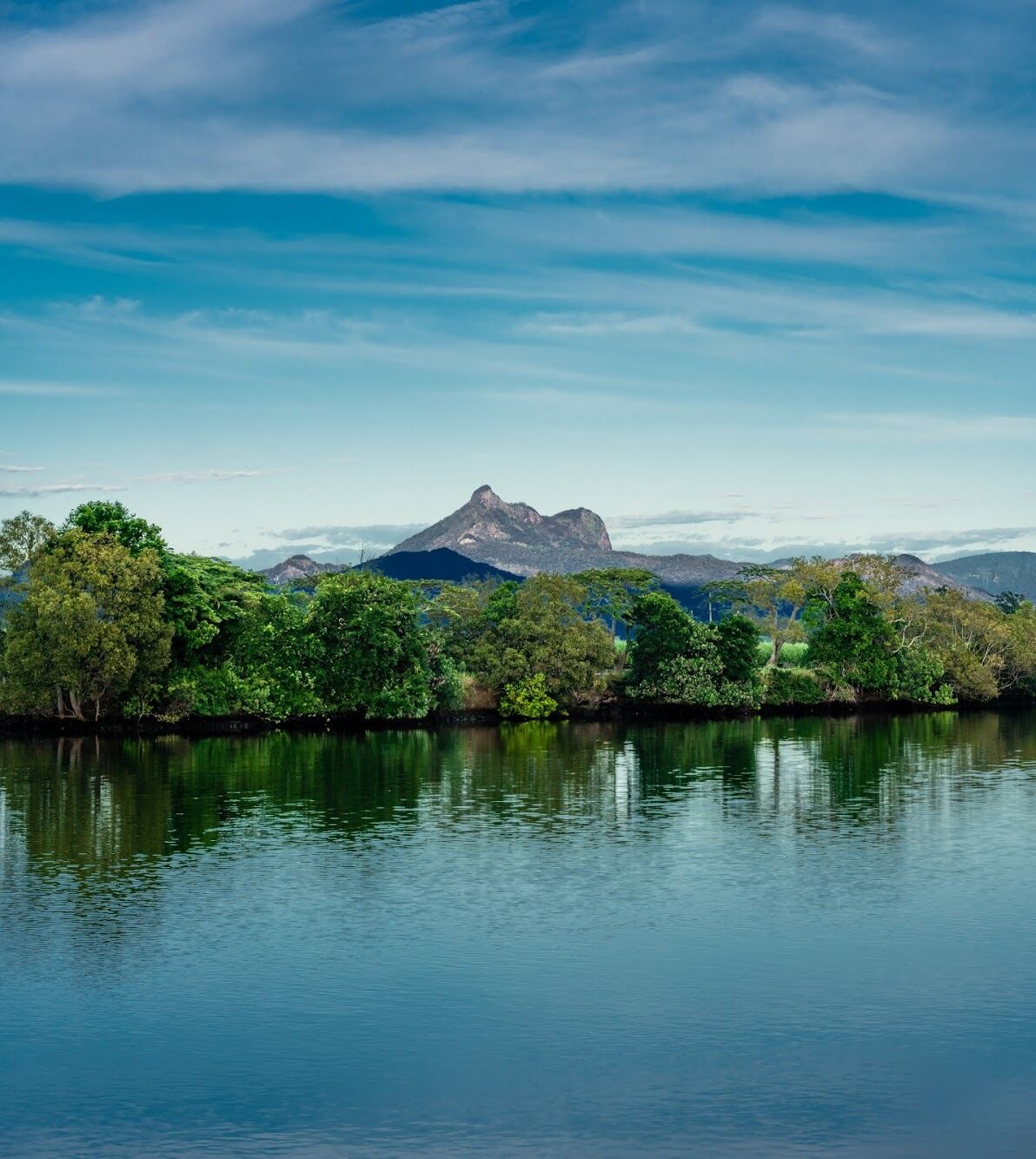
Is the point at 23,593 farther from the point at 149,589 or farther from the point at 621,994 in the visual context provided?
the point at 621,994

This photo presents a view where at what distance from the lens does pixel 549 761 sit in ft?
170

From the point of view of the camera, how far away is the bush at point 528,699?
77000 millimetres

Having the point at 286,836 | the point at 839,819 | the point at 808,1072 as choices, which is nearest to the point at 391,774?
the point at 286,836

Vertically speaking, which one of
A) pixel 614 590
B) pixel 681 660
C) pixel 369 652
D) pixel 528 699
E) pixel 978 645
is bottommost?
pixel 528 699

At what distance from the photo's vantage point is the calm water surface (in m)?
14.5

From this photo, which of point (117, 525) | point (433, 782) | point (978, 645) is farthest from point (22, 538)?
point (978, 645)

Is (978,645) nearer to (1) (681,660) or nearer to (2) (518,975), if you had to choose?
(1) (681,660)

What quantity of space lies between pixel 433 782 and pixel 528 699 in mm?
32864

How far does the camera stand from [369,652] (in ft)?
230

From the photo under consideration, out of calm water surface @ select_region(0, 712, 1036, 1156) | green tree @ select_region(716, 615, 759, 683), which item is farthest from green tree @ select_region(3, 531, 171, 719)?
green tree @ select_region(716, 615, 759, 683)

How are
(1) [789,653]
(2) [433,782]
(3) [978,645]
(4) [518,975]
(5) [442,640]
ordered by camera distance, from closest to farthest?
1. (4) [518,975]
2. (2) [433,782]
3. (5) [442,640]
4. (3) [978,645]
5. (1) [789,653]

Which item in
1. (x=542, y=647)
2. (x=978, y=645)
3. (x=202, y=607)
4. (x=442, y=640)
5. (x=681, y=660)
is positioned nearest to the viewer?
(x=202, y=607)

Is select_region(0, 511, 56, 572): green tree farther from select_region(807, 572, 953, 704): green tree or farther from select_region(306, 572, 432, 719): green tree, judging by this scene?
select_region(807, 572, 953, 704): green tree

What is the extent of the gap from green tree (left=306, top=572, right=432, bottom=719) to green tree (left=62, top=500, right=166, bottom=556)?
363 inches
